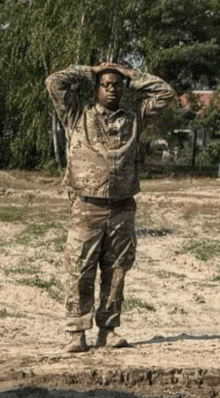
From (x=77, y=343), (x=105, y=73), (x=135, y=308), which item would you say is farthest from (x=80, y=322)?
(x=135, y=308)

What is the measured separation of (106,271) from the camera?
21.2 feet

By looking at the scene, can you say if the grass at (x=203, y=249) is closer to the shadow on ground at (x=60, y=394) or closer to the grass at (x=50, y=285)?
the grass at (x=50, y=285)

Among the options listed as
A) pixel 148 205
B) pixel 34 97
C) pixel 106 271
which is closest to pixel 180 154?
pixel 34 97

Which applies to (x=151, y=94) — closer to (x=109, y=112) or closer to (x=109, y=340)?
(x=109, y=112)

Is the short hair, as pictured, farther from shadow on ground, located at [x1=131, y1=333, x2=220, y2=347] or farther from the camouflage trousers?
shadow on ground, located at [x1=131, y1=333, x2=220, y2=347]

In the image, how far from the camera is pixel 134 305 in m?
9.77

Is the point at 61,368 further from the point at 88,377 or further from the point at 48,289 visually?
the point at 48,289

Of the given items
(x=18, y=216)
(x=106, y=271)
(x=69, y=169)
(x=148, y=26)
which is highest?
(x=148, y=26)

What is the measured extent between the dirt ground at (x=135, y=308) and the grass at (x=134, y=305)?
0.06 ft

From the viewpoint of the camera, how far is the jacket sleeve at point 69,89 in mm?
6395

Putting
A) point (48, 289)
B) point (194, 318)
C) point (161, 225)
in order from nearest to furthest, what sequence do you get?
point (194, 318) → point (48, 289) → point (161, 225)

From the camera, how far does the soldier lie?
6.27 metres

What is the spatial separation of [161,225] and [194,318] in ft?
22.8

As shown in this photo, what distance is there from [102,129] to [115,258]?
3.09ft
